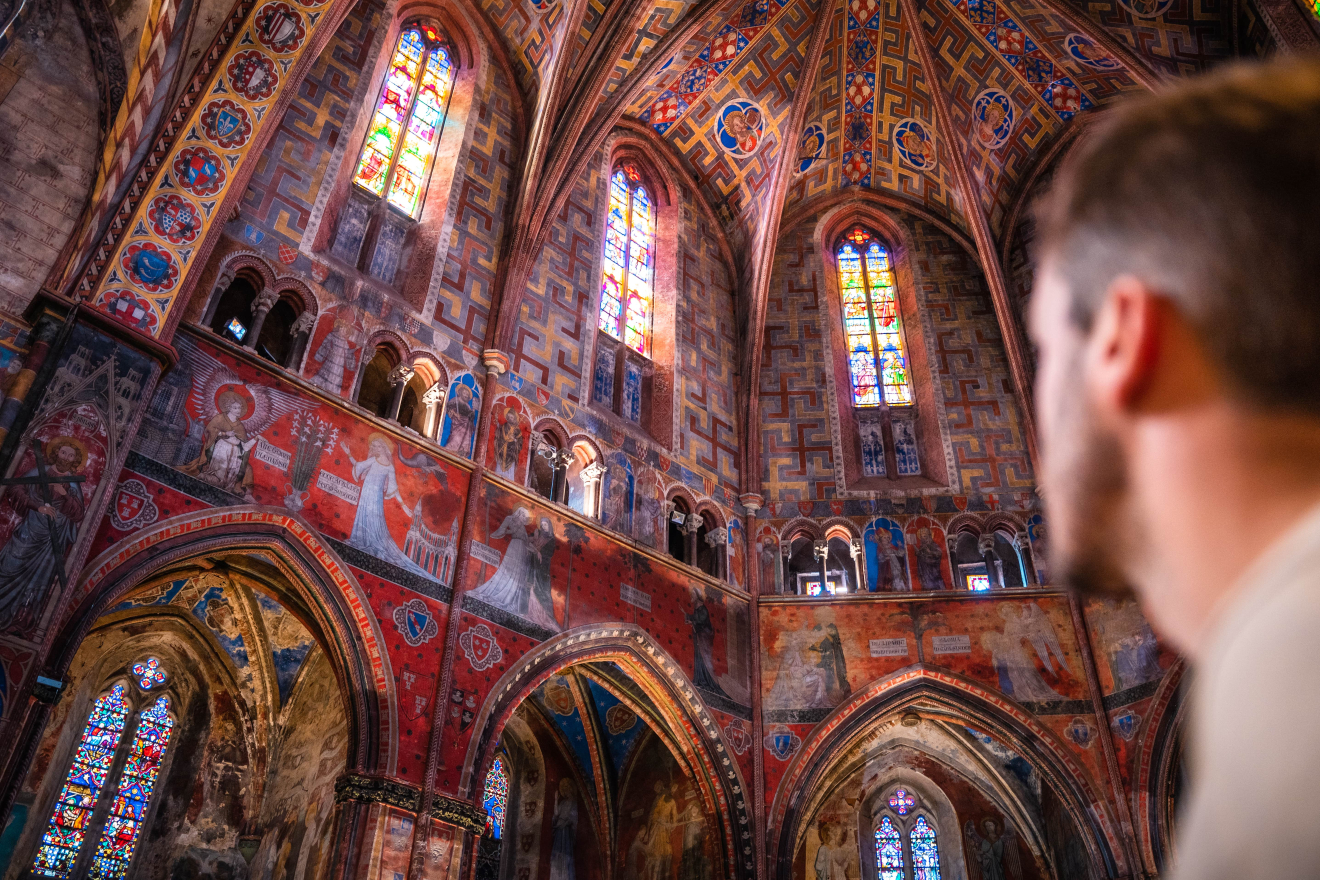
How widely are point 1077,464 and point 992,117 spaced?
57.2 ft

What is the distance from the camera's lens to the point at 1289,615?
0.63 m

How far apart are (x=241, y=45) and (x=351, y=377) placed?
349 centimetres

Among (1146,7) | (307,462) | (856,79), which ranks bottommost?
(307,462)

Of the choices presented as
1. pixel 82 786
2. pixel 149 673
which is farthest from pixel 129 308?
pixel 82 786

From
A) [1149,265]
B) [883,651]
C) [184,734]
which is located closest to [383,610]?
[184,734]

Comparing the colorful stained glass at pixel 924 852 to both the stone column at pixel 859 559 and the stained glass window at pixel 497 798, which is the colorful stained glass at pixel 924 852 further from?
the stained glass window at pixel 497 798

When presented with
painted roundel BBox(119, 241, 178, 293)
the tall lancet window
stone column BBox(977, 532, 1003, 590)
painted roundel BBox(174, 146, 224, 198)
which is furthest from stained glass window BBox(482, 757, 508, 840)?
painted roundel BBox(174, 146, 224, 198)

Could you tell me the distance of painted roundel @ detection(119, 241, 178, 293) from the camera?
29.1ft

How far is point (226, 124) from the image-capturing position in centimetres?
995

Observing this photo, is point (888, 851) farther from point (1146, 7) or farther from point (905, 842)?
point (1146, 7)

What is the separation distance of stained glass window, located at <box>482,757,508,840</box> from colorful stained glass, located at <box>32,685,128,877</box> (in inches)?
180

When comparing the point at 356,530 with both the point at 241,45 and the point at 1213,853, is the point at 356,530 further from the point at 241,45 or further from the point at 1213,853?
the point at 1213,853

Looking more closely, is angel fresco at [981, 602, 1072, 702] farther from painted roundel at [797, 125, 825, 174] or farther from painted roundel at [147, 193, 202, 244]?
painted roundel at [147, 193, 202, 244]

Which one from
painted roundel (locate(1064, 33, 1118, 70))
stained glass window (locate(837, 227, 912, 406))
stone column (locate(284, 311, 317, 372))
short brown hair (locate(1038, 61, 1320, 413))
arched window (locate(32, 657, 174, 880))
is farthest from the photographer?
stained glass window (locate(837, 227, 912, 406))
